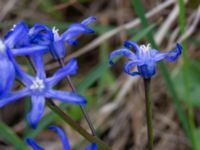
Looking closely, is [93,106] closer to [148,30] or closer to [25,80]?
[148,30]

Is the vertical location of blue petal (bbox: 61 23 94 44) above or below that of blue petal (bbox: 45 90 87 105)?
above

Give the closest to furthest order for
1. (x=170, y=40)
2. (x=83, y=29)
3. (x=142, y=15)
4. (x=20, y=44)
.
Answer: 1. (x=20, y=44)
2. (x=83, y=29)
3. (x=142, y=15)
4. (x=170, y=40)

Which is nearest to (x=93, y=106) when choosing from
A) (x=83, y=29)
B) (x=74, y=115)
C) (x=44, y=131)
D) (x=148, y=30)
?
(x=74, y=115)

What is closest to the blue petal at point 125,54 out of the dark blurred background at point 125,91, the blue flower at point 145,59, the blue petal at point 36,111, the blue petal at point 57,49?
the blue flower at point 145,59

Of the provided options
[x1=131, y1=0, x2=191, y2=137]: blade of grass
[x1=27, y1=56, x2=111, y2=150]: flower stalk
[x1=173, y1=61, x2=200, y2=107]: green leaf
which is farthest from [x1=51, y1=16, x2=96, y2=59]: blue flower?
[x1=173, y1=61, x2=200, y2=107]: green leaf

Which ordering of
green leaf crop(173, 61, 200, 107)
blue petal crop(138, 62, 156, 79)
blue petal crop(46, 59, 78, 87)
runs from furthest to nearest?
green leaf crop(173, 61, 200, 107), blue petal crop(138, 62, 156, 79), blue petal crop(46, 59, 78, 87)

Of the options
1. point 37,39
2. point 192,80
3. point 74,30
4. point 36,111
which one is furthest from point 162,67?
point 36,111

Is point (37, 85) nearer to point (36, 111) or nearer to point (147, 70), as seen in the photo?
point (36, 111)

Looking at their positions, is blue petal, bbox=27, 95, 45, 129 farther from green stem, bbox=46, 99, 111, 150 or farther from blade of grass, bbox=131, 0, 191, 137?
blade of grass, bbox=131, 0, 191, 137
